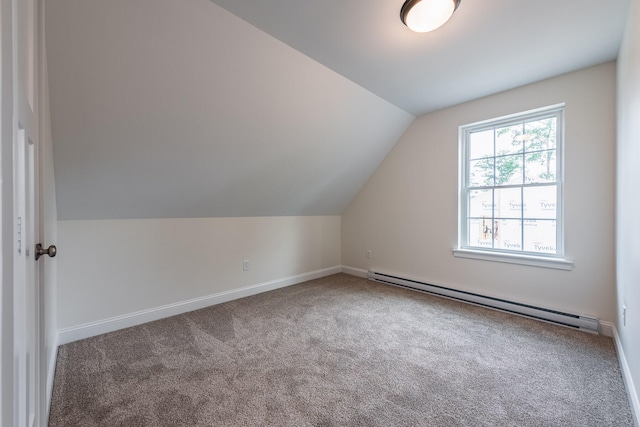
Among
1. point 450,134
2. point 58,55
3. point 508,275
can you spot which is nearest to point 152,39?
point 58,55

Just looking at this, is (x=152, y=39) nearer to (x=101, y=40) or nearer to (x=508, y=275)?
(x=101, y=40)

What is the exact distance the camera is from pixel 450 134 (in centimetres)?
336

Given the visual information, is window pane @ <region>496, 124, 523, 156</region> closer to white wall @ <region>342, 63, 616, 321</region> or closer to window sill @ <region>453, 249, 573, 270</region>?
white wall @ <region>342, 63, 616, 321</region>

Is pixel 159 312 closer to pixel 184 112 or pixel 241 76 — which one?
pixel 184 112

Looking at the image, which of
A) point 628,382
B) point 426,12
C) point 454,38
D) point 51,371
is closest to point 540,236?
point 628,382

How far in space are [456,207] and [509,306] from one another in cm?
119

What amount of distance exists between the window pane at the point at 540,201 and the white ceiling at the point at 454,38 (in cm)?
109

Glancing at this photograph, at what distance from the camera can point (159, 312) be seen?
2760 mm

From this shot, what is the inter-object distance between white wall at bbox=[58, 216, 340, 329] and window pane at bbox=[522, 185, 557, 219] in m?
2.84

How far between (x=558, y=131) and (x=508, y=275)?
152 cm

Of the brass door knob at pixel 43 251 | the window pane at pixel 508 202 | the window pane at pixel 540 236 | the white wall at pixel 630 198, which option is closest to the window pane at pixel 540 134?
the window pane at pixel 508 202

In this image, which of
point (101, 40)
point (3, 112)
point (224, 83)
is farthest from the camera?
point (224, 83)

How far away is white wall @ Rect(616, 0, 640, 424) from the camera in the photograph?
151cm

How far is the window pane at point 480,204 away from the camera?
124 inches
